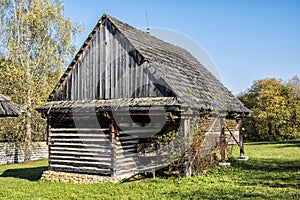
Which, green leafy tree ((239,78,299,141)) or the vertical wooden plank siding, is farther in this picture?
green leafy tree ((239,78,299,141))

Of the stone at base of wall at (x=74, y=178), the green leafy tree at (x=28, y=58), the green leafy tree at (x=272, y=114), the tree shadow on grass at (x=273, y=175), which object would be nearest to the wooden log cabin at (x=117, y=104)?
the stone at base of wall at (x=74, y=178)

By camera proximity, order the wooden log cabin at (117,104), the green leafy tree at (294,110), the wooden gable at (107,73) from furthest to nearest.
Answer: the green leafy tree at (294,110), the wooden gable at (107,73), the wooden log cabin at (117,104)

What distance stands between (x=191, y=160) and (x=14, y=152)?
14.9 metres

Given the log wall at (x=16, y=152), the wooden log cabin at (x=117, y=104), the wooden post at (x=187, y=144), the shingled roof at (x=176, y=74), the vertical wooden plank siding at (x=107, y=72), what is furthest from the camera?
the log wall at (x=16, y=152)

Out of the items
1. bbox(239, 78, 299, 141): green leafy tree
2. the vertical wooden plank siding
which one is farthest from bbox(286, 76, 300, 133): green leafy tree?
the vertical wooden plank siding

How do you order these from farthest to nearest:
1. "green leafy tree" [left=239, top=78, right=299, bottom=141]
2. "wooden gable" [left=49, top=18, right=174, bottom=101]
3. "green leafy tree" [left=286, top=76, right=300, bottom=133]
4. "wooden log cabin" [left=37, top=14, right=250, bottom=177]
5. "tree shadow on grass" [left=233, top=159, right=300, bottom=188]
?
"green leafy tree" [left=239, top=78, right=299, bottom=141] < "green leafy tree" [left=286, top=76, right=300, bottom=133] < "wooden gable" [left=49, top=18, right=174, bottom=101] < "wooden log cabin" [left=37, top=14, right=250, bottom=177] < "tree shadow on grass" [left=233, top=159, right=300, bottom=188]

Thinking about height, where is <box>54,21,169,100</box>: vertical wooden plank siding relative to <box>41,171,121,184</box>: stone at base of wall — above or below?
above

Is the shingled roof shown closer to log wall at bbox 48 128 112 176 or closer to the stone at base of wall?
log wall at bbox 48 128 112 176

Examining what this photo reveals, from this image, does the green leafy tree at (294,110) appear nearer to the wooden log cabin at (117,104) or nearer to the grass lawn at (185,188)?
the wooden log cabin at (117,104)

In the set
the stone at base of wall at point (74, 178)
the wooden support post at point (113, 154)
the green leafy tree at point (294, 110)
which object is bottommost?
the stone at base of wall at point (74, 178)

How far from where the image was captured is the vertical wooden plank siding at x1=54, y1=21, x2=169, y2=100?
1264 centimetres

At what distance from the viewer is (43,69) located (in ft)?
77.8

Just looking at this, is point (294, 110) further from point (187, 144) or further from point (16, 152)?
point (187, 144)

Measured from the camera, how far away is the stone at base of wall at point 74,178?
40.0ft
